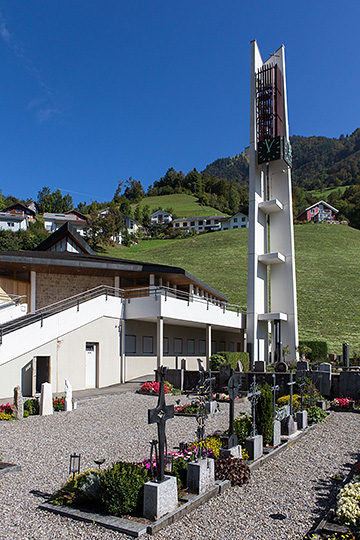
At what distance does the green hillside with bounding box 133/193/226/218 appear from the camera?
148m

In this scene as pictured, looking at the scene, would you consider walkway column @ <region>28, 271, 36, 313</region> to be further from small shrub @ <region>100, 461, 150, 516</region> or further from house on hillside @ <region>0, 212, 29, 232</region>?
house on hillside @ <region>0, 212, 29, 232</region>

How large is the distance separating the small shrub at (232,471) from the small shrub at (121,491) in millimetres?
2017

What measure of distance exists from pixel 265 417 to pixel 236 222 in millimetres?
116473

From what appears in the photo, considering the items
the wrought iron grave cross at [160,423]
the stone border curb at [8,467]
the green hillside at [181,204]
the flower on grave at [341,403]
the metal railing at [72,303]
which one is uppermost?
the green hillside at [181,204]

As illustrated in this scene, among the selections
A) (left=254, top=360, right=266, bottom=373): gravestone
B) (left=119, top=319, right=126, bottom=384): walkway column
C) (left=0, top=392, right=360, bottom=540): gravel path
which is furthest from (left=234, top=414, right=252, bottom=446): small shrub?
(left=119, top=319, right=126, bottom=384): walkway column

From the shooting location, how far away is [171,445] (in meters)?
12.4

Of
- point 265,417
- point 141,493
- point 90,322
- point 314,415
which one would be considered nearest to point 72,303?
point 90,322

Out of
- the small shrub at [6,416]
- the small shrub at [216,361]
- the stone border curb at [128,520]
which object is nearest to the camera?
the stone border curb at [128,520]

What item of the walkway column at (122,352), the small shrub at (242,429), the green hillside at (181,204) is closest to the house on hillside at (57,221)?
the green hillside at (181,204)

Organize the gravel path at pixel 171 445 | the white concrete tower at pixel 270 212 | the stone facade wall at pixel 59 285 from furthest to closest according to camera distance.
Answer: the white concrete tower at pixel 270 212 < the stone facade wall at pixel 59 285 < the gravel path at pixel 171 445

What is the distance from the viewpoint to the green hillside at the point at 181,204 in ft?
486

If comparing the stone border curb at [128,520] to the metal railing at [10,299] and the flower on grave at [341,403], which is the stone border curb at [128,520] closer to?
the flower on grave at [341,403]

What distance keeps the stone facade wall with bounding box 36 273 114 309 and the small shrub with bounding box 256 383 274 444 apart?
19547 mm

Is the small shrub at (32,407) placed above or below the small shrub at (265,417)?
below
